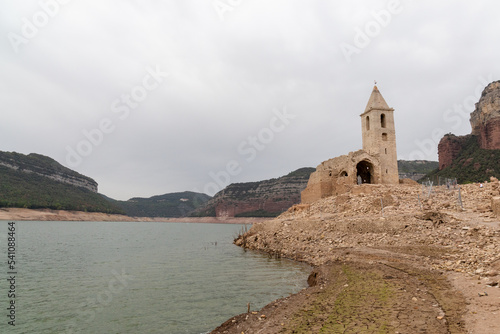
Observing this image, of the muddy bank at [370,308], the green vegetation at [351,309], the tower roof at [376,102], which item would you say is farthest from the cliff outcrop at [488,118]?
the green vegetation at [351,309]

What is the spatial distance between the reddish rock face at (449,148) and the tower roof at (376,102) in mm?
50657

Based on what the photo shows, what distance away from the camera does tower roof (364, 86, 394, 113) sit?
33875mm

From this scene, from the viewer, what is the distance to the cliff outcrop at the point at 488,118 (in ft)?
203

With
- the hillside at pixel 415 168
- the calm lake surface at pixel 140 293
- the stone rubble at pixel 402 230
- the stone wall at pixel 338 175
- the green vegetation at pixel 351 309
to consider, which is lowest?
the calm lake surface at pixel 140 293

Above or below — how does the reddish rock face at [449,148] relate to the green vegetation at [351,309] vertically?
above

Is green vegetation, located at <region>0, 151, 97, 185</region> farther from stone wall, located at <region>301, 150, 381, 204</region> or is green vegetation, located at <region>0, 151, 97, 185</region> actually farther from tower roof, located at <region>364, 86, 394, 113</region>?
tower roof, located at <region>364, 86, 394, 113</region>

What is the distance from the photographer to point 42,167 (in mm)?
116938

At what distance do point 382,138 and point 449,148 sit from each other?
5541 centimetres

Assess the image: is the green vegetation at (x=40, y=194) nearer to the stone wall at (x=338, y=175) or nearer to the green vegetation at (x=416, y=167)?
the stone wall at (x=338, y=175)

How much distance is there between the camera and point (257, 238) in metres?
28.5

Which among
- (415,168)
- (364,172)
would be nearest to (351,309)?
(364,172)

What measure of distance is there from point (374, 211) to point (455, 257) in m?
10.3

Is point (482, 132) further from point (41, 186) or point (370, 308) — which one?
point (41, 186)

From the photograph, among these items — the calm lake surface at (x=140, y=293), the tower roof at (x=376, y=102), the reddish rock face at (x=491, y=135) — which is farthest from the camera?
the reddish rock face at (x=491, y=135)
